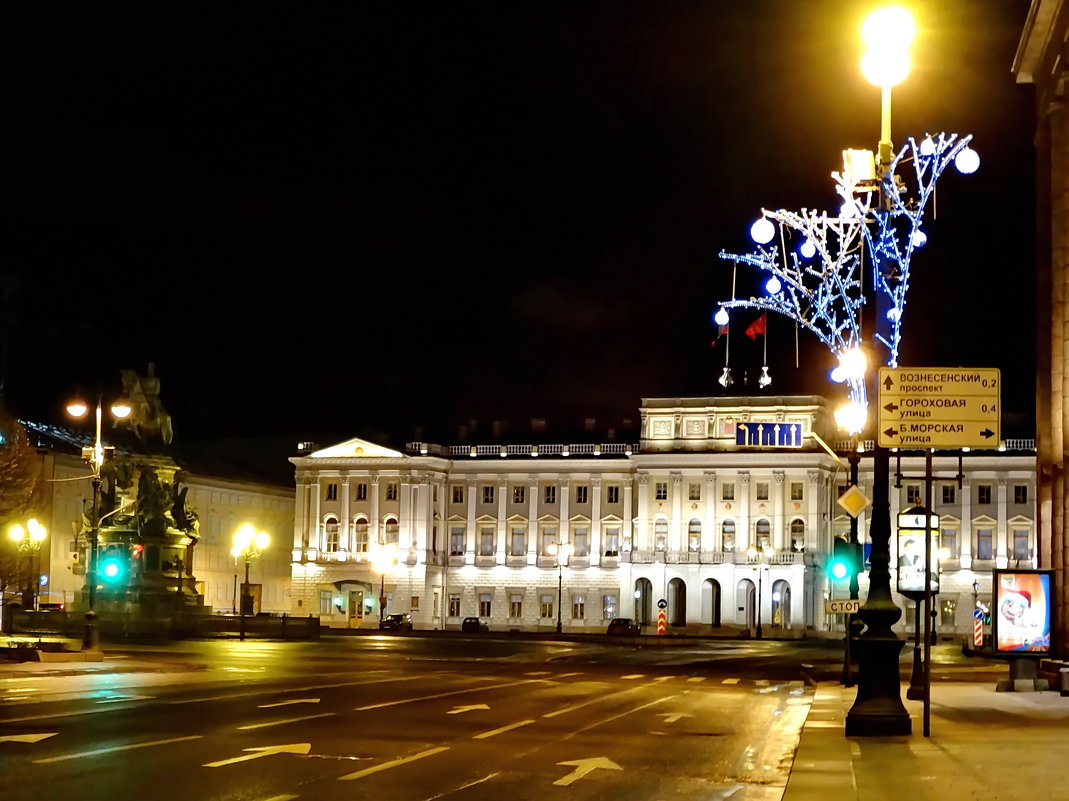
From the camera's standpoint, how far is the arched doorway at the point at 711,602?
115062 mm

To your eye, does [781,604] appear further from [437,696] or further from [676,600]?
[437,696]

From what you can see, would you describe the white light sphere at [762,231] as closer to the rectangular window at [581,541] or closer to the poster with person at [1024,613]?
the poster with person at [1024,613]

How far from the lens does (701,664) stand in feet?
179

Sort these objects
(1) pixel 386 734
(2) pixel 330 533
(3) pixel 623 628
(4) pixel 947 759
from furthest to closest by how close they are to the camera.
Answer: (2) pixel 330 533
(3) pixel 623 628
(1) pixel 386 734
(4) pixel 947 759

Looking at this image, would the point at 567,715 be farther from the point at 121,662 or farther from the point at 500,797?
the point at 121,662

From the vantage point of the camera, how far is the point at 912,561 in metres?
25.8

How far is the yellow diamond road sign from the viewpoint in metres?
19.0

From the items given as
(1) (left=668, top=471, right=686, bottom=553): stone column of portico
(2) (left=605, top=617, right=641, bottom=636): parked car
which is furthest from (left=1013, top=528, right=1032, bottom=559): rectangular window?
(2) (left=605, top=617, right=641, bottom=636): parked car

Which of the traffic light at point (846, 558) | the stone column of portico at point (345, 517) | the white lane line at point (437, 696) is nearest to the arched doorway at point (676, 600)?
the stone column of portico at point (345, 517)

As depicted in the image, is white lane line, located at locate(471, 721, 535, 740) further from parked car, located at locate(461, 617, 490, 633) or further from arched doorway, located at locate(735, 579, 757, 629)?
arched doorway, located at locate(735, 579, 757, 629)

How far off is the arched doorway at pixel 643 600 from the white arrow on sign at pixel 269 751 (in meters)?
99.3

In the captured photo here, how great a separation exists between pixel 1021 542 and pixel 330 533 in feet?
176

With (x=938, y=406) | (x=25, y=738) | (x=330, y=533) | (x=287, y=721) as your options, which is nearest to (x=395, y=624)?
(x=330, y=533)

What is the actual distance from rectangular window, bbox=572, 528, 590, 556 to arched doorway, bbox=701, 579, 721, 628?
10266 millimetres
